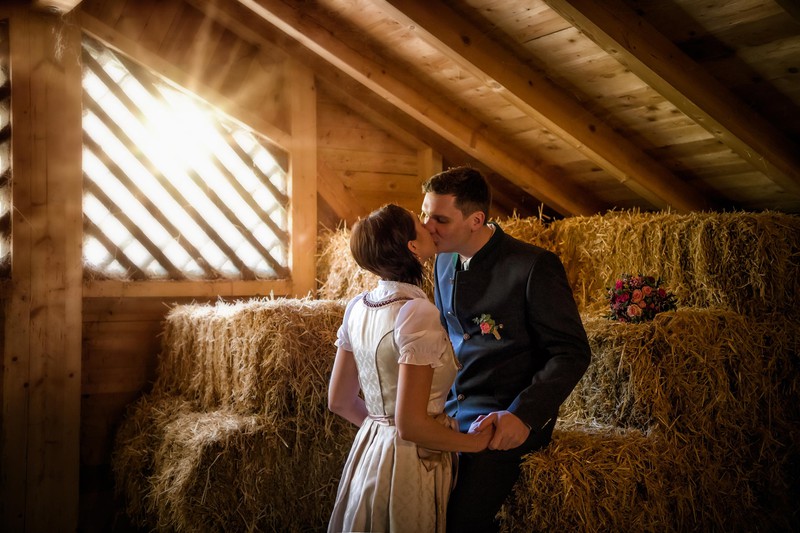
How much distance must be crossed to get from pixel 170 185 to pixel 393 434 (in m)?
2.54

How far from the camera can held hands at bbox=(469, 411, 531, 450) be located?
6.07 feet

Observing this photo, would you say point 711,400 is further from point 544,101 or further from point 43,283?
point 43,283

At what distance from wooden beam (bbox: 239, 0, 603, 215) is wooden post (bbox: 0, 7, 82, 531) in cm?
104

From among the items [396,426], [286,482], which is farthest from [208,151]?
[396,426]

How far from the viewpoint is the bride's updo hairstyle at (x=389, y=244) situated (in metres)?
Result: 1.84

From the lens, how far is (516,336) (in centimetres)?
206

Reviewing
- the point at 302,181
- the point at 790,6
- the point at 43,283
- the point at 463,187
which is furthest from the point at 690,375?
the point at 43,283

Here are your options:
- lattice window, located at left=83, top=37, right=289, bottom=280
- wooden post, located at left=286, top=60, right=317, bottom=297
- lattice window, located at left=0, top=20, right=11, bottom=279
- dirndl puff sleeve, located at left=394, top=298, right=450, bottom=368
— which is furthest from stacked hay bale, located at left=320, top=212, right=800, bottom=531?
lattice window, located at left=0, top=20, right=11, bottom=279

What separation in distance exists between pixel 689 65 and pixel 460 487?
6.37 ft

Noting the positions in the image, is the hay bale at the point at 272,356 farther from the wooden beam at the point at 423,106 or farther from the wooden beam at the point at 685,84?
the wooden beam at the point at 685,84

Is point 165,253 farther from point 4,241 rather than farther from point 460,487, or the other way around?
point 460,487

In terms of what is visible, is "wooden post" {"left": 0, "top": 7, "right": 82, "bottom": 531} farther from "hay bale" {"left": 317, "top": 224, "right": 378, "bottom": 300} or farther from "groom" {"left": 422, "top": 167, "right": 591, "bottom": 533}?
"groom" {"left": 422, "top": 167, "right": 591, "bottom": 533}

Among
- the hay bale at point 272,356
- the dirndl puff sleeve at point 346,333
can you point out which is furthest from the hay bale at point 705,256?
the dirndl puff sleeve at point 346,333

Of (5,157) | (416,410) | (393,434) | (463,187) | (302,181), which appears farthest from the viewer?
(302,181)
